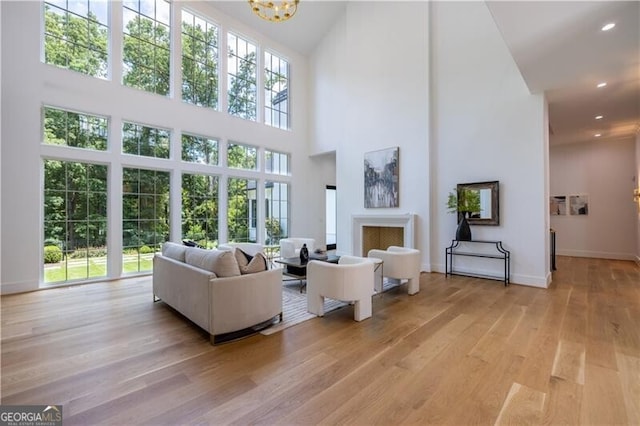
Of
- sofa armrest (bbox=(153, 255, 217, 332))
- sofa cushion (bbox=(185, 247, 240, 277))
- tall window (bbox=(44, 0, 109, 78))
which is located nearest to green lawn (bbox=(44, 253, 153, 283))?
sofa armrest (bbox=(153, 255, 217, 332))

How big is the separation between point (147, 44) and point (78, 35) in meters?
1.19

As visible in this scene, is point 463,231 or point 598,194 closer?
point 463,231

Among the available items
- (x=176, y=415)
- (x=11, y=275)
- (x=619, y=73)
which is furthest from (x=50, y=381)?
(x=619, y=73)

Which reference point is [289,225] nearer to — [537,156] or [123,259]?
[123,259]

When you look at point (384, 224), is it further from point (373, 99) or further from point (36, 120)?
point (36, 120)

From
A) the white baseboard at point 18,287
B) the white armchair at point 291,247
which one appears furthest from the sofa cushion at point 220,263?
the white baseboard at point 18,287

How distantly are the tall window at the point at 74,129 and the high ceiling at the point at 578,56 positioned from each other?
4.12 meters

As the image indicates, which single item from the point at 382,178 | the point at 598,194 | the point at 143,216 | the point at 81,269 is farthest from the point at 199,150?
the point at 598,194

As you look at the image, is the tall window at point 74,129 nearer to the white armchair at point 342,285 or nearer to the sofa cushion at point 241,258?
the sofa cushion at point 241,258

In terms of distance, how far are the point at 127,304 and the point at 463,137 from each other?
A: 666 cm

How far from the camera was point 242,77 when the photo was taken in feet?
25.9

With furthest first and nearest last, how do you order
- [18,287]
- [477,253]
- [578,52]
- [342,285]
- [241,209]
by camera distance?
1. [241,209]
2. [477,253]
3. [18,287]
4. [578,52]
5. [342,285]

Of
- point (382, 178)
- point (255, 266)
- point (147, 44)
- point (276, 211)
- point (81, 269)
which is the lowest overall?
point (81, 269)

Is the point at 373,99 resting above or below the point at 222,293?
above
